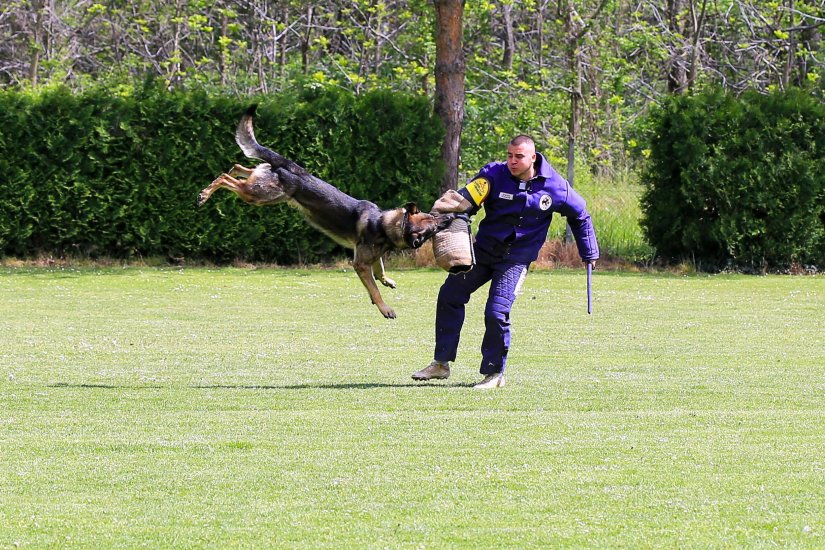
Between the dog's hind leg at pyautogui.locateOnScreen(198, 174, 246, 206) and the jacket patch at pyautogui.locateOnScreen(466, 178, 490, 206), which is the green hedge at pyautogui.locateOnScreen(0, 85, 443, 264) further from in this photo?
the jacket patch at pyautogui.locateOnScreen(466, 178, 490, 206)

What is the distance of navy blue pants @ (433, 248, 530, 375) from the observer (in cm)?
1055

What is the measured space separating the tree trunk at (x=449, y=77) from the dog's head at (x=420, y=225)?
49.7 ft

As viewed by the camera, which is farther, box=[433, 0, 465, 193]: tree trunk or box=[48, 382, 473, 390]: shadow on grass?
box=[433, 0, 465, 193]: tree trunk

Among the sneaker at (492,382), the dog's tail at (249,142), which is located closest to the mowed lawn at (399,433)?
the sneaker at (492,382)

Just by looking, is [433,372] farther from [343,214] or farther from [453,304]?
[343,214]

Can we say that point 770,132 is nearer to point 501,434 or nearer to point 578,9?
point 578,9

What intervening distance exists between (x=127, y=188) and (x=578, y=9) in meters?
13.9

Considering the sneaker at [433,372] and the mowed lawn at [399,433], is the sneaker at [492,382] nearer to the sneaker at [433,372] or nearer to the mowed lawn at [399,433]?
the mowed lawn at [399,433]

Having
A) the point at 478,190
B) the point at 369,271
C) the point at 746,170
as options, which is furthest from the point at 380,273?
the point at 746,170

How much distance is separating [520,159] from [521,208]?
1.37ft

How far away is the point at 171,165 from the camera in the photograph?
24.3 metres

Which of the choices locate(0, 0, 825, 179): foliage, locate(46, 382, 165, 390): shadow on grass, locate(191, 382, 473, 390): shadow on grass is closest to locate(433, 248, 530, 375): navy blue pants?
locate(191, 382, 473, 390): shadow on grass

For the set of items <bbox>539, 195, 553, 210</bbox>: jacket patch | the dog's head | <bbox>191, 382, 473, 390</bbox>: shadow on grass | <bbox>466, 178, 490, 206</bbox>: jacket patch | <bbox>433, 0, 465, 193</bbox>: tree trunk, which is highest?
<bbox>433, 0, 465, 193</bbox>: tree trunk

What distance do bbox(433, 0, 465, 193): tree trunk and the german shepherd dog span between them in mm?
14974
